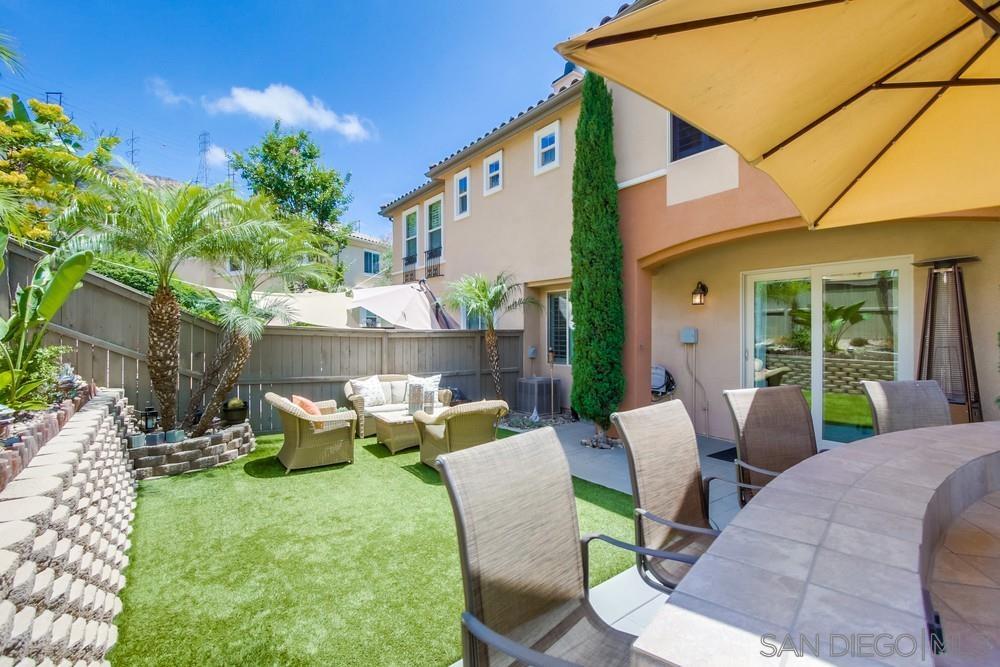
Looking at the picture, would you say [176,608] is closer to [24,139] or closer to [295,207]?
[24,139]

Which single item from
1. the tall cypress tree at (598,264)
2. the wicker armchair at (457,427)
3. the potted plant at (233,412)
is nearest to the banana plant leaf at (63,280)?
the potted plant at (233,412)

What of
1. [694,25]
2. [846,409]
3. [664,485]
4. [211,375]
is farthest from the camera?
[211,375]

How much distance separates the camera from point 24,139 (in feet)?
39.6

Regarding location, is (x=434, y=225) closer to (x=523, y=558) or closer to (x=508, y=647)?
(x=523, y=558)

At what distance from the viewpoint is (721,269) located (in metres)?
7.97

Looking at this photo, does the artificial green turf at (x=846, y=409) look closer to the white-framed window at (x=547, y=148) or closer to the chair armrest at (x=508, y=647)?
the white-framed window at (x=547, y=148)

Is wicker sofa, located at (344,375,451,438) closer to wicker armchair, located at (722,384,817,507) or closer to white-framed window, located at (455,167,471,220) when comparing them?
wicker armchair, located at (722,384,817,507)

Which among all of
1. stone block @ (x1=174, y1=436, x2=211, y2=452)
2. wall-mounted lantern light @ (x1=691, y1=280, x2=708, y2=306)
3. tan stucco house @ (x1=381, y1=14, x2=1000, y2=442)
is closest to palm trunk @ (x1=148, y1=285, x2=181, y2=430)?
stone block @ (x1=174, y1=436, x2=211, y2=452)

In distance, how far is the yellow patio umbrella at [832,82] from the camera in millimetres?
2006

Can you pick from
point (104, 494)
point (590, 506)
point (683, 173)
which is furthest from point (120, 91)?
point (590, 506)

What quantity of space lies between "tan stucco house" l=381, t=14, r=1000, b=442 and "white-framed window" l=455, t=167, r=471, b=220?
1.84m

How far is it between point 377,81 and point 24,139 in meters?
9.75

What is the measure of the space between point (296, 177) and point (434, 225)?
896 centimetres

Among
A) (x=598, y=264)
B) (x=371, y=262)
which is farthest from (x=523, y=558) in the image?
(x=371, y=262)
